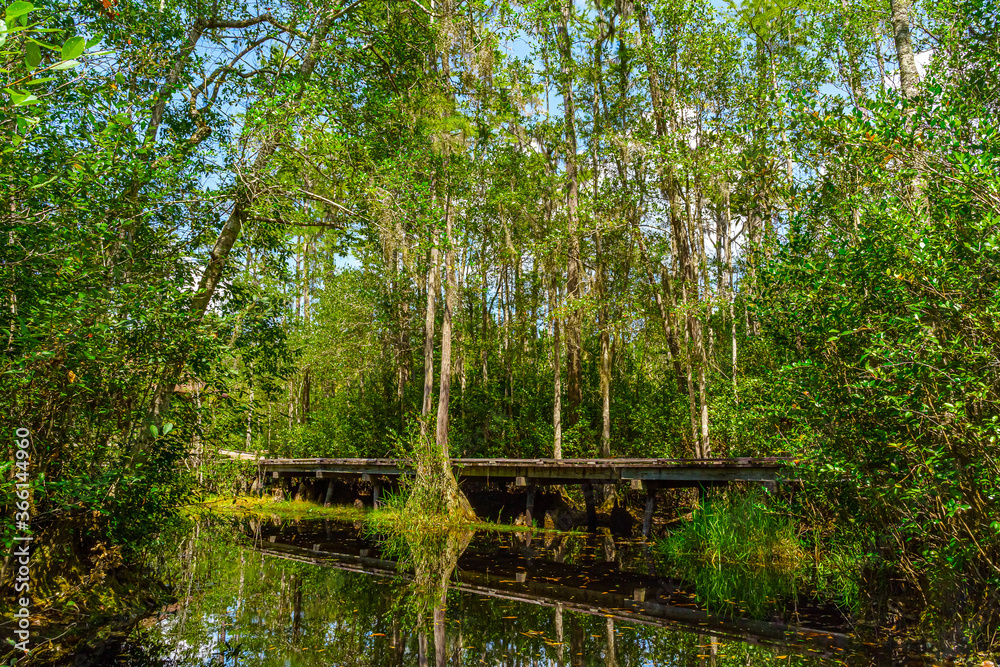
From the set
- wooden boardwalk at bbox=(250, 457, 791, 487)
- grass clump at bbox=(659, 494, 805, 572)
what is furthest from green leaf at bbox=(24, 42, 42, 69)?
grass clump at bbox=(659, 494, 805, 572)

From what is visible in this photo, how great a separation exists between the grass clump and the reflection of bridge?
1542 mm

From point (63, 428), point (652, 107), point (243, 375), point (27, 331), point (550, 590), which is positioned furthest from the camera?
point (652, 107)

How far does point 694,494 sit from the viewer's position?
14219 millimetres

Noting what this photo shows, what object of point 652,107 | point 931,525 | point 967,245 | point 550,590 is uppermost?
point 652,107

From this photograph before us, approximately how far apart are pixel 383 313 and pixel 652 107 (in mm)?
10244

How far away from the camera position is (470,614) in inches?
248

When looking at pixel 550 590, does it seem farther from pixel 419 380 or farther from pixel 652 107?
pixel 419 380

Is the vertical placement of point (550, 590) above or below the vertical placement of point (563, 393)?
below

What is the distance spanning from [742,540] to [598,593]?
3.14 m

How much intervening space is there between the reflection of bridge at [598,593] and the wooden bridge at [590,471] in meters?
1.80

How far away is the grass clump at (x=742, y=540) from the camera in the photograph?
9.15m

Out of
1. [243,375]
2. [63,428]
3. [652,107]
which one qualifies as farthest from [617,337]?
[63,428]

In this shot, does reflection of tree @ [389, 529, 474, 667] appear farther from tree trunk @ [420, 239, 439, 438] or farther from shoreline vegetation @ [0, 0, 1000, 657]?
tree trunk @ [420, 239, 439, 438]

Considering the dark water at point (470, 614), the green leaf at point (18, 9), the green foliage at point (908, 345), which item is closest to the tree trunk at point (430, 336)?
the dark water at point (470, 614)
